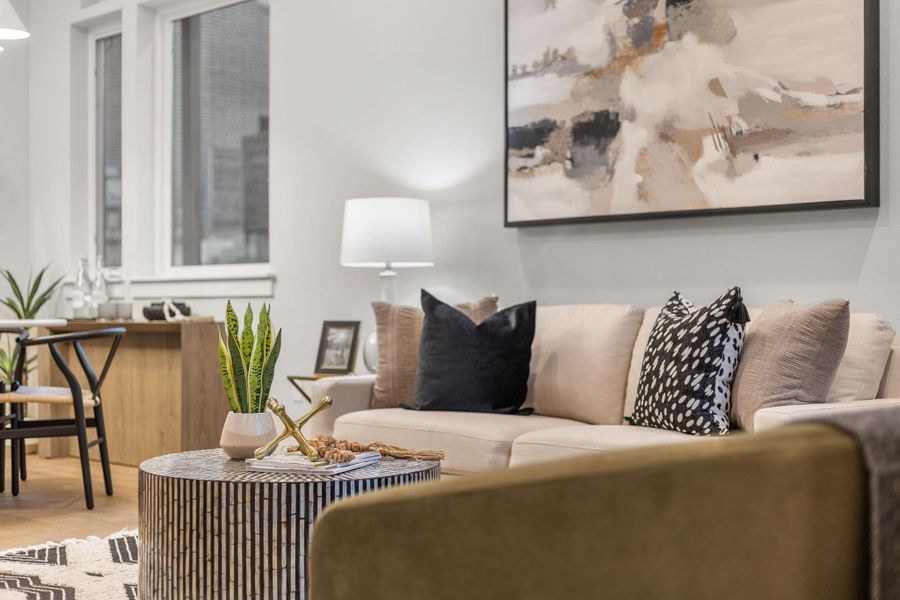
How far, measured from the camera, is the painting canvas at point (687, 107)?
306 centimetres

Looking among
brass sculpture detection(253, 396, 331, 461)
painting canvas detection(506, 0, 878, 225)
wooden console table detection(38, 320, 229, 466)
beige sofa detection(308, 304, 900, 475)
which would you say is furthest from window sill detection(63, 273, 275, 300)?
brass sculpture detection(253, 396, 331, 461)

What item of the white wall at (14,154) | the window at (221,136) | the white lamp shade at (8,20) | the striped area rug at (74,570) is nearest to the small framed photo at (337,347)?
the window at (221,136)

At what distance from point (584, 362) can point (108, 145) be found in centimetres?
415

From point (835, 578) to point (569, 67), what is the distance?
3316mm

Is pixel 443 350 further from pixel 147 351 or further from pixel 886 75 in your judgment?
pixel 147 351

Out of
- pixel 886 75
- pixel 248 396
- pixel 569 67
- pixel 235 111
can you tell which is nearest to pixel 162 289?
pixel 235 111

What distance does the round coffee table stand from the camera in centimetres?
200

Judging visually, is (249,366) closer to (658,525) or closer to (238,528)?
(238,528)

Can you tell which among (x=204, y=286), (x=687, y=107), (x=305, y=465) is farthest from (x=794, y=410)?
(x=204, y=286)

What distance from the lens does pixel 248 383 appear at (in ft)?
7.79

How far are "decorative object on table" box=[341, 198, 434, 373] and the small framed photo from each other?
460mm

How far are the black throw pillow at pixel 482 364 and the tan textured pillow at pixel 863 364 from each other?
107 cm

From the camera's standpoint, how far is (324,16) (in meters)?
4.79

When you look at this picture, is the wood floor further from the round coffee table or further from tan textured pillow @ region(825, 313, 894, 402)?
tan textured pillow @ region(825, 313, 894, 402)
